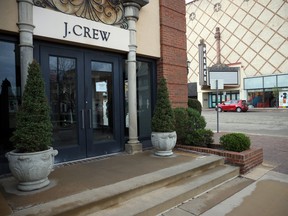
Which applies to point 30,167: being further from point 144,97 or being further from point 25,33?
point 144,97

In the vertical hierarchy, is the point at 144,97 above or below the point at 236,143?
above

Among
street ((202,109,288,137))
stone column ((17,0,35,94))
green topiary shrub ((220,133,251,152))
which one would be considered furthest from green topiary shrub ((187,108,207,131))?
street ((202,109,288,137))

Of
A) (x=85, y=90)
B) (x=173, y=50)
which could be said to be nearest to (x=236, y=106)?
(x=173, y=50)

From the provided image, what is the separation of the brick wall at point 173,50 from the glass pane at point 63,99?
114 inches

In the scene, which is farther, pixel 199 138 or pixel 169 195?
pixel 199 138

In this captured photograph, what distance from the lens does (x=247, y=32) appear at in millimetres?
35031

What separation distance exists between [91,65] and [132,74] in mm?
1136

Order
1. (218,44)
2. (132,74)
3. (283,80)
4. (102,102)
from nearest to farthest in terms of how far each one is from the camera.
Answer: (102,102)
(132,74)
(283,80)
(218,44)

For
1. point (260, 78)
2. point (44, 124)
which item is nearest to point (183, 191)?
point (44, 124)

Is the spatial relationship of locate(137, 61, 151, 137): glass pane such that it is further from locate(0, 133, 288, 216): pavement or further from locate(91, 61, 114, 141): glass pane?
locate(0, 133, 288, 216): pavement

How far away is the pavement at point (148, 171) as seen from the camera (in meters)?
3.71

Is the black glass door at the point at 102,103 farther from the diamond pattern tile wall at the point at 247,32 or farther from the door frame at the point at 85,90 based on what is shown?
the diamond pattern tile wall at the point at 247,32

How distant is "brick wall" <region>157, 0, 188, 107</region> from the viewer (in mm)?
7574

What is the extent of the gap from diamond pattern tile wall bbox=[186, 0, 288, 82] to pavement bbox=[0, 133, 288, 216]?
30948mm
